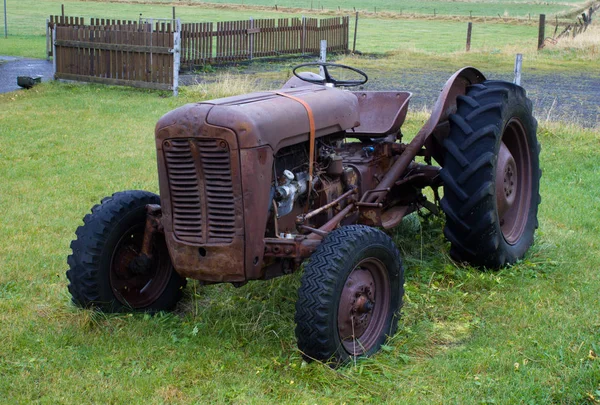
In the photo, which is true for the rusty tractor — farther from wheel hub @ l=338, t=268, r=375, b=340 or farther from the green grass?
the green grass

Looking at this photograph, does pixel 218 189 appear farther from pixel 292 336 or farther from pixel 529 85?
pixel 529 85

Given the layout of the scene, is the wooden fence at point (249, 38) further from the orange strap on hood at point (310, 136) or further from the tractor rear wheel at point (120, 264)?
the orange strap on hood at point (310, 136)

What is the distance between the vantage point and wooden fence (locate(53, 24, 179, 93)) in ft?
48.8

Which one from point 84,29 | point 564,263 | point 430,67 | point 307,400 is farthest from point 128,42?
point 307,400

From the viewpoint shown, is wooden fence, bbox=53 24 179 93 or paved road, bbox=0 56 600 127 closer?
paved road, bbox=0 56 600 127

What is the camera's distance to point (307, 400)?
3.91m

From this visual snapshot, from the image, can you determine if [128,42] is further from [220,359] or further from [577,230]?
[220,359]

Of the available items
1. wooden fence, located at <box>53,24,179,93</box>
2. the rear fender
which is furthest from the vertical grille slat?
wooden fence, located at <box>53,24,179,93</box>

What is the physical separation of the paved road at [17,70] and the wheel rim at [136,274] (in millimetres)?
11671

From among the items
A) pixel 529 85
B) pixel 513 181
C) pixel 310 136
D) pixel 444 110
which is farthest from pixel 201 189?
pixel 529 85

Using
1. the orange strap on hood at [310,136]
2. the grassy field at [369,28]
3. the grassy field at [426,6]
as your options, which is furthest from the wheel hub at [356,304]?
the grassy field at [426,6]

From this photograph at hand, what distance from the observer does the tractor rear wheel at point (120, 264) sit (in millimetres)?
4652

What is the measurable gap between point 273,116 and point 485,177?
5.82 feet

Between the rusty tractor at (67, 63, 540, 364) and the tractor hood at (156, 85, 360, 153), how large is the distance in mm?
10
